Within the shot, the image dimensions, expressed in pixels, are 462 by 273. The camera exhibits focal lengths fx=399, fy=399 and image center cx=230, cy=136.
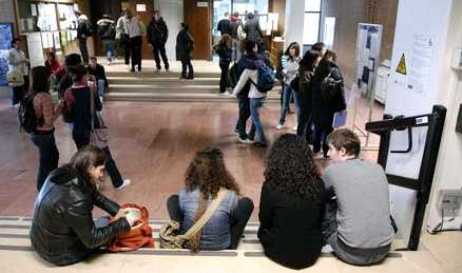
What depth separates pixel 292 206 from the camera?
2.35m

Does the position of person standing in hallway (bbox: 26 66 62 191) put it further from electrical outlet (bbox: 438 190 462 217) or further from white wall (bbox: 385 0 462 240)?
electrical outlet (bbox: 438 190 462 217)

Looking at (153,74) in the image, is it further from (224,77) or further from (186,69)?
(224,77)

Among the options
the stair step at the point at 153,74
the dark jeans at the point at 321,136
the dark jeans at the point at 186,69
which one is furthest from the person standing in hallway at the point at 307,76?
Result: the stair step at the point at 153,74

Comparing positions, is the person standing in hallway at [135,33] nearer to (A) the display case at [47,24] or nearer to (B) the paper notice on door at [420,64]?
(A) the display case at [47,24]

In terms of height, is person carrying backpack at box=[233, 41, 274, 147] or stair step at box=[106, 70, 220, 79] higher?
person carrying backpack at box=[233, 41, 274, 147]

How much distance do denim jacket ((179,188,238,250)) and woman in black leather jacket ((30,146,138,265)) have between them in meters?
0.38

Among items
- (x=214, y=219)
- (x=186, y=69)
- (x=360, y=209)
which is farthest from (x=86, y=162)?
(x=186, y=69)

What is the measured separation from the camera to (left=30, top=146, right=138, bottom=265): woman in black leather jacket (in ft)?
7.34

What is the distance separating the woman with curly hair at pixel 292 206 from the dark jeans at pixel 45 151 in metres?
2.54

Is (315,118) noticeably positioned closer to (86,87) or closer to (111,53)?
(86,87)

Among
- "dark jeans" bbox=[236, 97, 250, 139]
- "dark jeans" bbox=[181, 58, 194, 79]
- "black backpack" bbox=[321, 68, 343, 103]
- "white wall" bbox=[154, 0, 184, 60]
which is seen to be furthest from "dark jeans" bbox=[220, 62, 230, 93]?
"black backpack" bbox=[321, 68, 343, 103]

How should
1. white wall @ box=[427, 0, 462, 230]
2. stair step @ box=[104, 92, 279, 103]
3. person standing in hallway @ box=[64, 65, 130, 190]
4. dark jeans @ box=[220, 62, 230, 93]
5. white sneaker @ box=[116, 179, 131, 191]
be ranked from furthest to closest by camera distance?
stair step @ box=[104, 92, 279, 103] < dark jeans @ box=[220, 62, 230, 93] < white sneaker @ box=[116, 179, 131, 191] < person standing in hallway @ box=[64, 65, 130, 190] < white wall @ box=[427, 0, 462, 230]

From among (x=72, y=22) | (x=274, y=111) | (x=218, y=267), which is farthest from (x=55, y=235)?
(x=72, y=22)

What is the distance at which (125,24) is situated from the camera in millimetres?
10391
